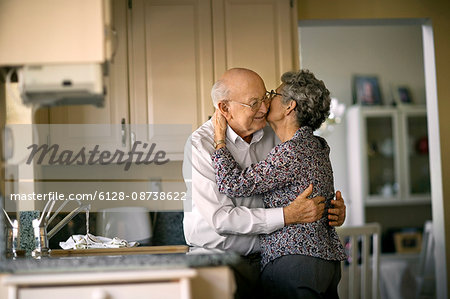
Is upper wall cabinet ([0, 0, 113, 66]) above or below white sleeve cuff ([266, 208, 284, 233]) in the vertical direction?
above

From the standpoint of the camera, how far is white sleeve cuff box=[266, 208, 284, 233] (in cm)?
233

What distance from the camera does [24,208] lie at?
2984 mm

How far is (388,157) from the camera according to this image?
605 centimetres

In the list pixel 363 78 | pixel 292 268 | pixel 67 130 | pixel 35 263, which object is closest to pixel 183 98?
pixel 67 130

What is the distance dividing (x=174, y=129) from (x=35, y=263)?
65.9 inches

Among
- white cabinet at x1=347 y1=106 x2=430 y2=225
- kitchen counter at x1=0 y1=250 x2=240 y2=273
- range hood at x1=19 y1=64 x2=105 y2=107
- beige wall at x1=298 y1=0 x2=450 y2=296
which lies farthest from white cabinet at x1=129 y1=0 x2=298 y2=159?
white cabinet at x1=347 y1=106 x2=430 y2=225

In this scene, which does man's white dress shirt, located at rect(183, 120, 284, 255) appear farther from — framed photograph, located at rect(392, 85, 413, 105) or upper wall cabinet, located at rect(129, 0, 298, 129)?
framed photograph, located at rect(392, 85, 413, 105)

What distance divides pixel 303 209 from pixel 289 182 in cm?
12

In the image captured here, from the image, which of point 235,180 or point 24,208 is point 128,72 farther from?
point 235,180

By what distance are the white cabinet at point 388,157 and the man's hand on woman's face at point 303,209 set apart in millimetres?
3716

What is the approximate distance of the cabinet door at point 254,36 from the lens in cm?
325

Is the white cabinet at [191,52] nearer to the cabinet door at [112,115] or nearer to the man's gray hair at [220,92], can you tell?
the cabinet door at [112,115]

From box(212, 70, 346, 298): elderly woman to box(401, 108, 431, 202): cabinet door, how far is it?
3766 mm

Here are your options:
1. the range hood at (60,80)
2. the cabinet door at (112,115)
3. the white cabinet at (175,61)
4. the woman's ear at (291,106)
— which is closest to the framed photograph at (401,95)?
the white cabinet at (175,61)
